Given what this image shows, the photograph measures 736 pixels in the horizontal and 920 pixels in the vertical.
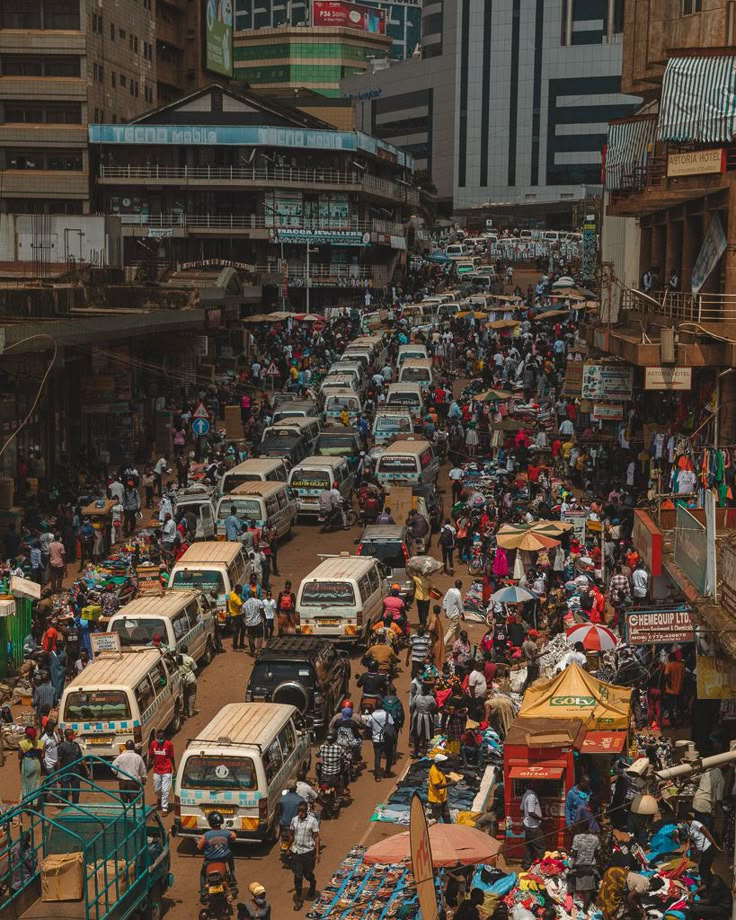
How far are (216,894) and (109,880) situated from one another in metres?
1.61

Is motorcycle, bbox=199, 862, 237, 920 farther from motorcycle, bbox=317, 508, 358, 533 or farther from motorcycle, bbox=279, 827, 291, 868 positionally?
motorcycle, bbox=317, 508, 358, 533

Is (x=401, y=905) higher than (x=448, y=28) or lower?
lower

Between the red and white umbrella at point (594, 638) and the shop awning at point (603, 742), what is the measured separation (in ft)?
11.7

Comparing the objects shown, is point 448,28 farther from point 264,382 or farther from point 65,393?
point 65,393

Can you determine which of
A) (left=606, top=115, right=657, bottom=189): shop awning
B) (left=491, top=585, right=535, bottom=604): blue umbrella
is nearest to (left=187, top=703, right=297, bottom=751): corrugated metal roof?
(left=491, top=585, right=535, bottom=604): blue umbrella

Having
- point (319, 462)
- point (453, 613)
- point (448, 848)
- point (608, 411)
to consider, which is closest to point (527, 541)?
point (453, 613)

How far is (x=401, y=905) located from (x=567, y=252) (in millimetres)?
96275

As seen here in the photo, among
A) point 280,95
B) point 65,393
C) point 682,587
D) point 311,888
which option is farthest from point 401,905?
point 280,95

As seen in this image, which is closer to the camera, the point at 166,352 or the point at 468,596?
the point at 468,596

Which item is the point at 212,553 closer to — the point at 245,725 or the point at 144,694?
the point at 144,694

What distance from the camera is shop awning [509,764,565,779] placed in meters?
17.5

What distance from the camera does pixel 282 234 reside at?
79.4 m

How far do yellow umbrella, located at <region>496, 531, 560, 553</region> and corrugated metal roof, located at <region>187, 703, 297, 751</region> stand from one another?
9181 mm

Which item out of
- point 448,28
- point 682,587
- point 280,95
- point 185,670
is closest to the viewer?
point 682,587
